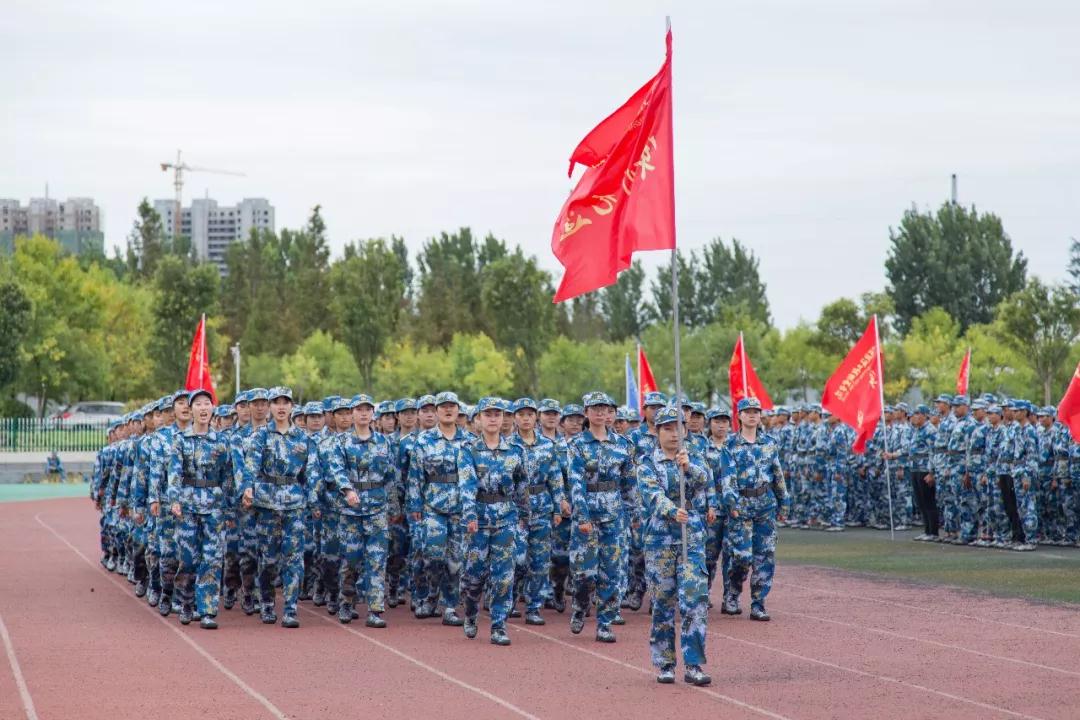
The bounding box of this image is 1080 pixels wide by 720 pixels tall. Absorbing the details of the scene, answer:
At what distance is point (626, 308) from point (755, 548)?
85.1 m

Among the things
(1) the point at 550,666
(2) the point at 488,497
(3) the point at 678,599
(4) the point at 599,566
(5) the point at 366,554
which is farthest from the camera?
(5) the point at 366,554

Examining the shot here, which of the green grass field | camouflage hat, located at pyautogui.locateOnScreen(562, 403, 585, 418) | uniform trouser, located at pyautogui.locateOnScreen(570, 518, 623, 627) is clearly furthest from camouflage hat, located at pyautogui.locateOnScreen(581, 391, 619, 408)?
the green grass field

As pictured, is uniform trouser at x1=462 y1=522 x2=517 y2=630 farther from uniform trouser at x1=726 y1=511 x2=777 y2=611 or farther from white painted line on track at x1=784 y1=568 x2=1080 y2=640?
white painted line on track at x1=784 y1=568 x2=1080 y2=640

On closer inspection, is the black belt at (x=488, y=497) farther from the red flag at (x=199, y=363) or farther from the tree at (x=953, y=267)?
the tree at (x=953, y=267)

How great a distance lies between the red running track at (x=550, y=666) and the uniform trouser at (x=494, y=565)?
1.15 ft

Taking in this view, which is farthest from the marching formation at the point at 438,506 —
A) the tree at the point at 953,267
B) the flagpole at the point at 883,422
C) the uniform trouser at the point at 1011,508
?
the tree at the point at 953,267

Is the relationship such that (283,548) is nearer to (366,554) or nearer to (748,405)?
(366,554)

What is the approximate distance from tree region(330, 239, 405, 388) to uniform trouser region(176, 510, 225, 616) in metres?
48.5

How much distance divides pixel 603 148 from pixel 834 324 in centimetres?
4501

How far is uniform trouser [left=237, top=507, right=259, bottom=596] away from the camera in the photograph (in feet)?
51.0

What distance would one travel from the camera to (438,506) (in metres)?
14.6

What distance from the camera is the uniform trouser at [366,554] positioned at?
1499 centimetres

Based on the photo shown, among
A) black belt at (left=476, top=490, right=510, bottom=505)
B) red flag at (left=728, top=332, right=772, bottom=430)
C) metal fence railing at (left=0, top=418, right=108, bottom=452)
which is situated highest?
red flag at (left=728, top=332, right=772, bottom=430)

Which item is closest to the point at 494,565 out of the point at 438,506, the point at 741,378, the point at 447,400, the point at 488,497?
the point at 488,497
